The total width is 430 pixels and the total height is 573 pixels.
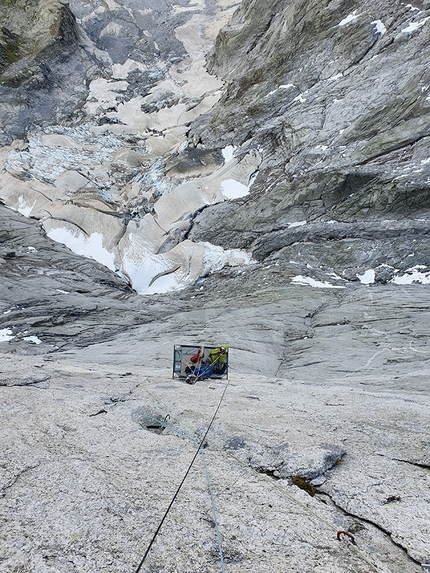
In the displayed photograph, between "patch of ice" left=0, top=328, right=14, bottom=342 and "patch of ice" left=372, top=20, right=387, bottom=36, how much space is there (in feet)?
129

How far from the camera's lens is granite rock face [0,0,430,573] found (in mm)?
3186

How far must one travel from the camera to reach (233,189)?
33.2m

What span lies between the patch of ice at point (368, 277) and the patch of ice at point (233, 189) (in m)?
13.9

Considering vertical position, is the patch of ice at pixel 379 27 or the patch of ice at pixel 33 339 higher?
the patch of ice at pixel 379 27

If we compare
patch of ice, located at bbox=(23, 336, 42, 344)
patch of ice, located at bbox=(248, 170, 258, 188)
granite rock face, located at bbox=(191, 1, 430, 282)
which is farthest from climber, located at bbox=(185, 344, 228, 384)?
patch of ice, located at bbox=(248, 170, 258, 188)

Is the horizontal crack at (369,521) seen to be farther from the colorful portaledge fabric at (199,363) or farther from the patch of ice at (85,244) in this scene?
the patch of ice at (85,244)

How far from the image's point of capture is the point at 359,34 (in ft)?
113

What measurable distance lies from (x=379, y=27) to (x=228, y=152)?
704 inches

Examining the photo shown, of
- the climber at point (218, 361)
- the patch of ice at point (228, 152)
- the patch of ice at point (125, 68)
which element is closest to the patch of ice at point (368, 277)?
the climber at point (218, 361)

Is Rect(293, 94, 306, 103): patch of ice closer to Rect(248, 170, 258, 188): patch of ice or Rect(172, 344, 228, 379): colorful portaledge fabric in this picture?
Rect(248, 170, 258, 188): patch of ice

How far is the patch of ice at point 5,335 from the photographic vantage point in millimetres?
16489

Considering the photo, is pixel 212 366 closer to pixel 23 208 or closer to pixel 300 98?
pixel 23 208

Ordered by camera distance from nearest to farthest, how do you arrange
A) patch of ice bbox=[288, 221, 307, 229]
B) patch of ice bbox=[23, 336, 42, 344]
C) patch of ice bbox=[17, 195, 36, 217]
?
patch of ice bbox=[23, 336, 42, 344]
patch of ice bbox=[288, 221, 307, 229]
patch of ice bbox=[17, 195, 36, 217]

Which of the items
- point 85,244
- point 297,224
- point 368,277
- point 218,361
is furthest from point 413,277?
point 85,244
